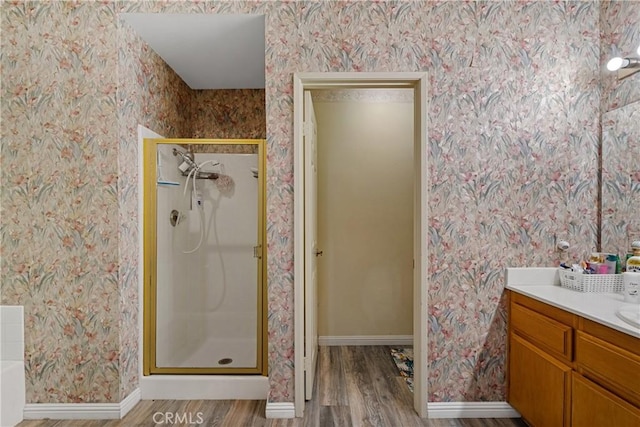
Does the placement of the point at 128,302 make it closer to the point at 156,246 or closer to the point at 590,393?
the point at 156,246

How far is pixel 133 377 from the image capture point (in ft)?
8.18

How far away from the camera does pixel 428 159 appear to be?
2287mm

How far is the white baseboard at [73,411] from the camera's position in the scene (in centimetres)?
231

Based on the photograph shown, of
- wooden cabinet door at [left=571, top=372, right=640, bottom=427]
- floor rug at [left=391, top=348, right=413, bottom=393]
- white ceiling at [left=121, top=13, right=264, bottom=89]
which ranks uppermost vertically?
white ceiling at [left=121, top=13, right=264, bottom=89]

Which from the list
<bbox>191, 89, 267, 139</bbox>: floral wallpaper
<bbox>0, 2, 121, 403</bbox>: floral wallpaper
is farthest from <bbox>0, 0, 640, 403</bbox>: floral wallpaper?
<bbox>191, 89, 267, 139</bbox>: floral wallpaper

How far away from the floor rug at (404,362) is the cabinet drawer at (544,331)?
95cm

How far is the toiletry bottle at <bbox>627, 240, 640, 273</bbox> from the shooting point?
6.15 ft

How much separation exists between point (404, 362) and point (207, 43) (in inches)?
113

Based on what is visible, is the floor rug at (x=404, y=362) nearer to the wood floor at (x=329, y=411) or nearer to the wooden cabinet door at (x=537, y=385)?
the wood floor at (x=329, y=411)

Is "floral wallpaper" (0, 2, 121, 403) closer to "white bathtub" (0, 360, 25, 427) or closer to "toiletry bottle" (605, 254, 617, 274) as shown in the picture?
"white bathtub" (0, 360, 25, 427)

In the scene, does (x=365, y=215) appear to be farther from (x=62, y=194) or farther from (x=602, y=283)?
(x=62, y=194)

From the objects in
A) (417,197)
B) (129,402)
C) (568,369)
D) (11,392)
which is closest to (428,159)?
(417,197)

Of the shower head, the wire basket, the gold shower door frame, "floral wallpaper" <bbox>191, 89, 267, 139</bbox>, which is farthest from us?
"floral wallpaper" <bbox>191, 89, 267, 139</bbox>

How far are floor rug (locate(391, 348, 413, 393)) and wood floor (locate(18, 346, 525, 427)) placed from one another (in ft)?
0.19
